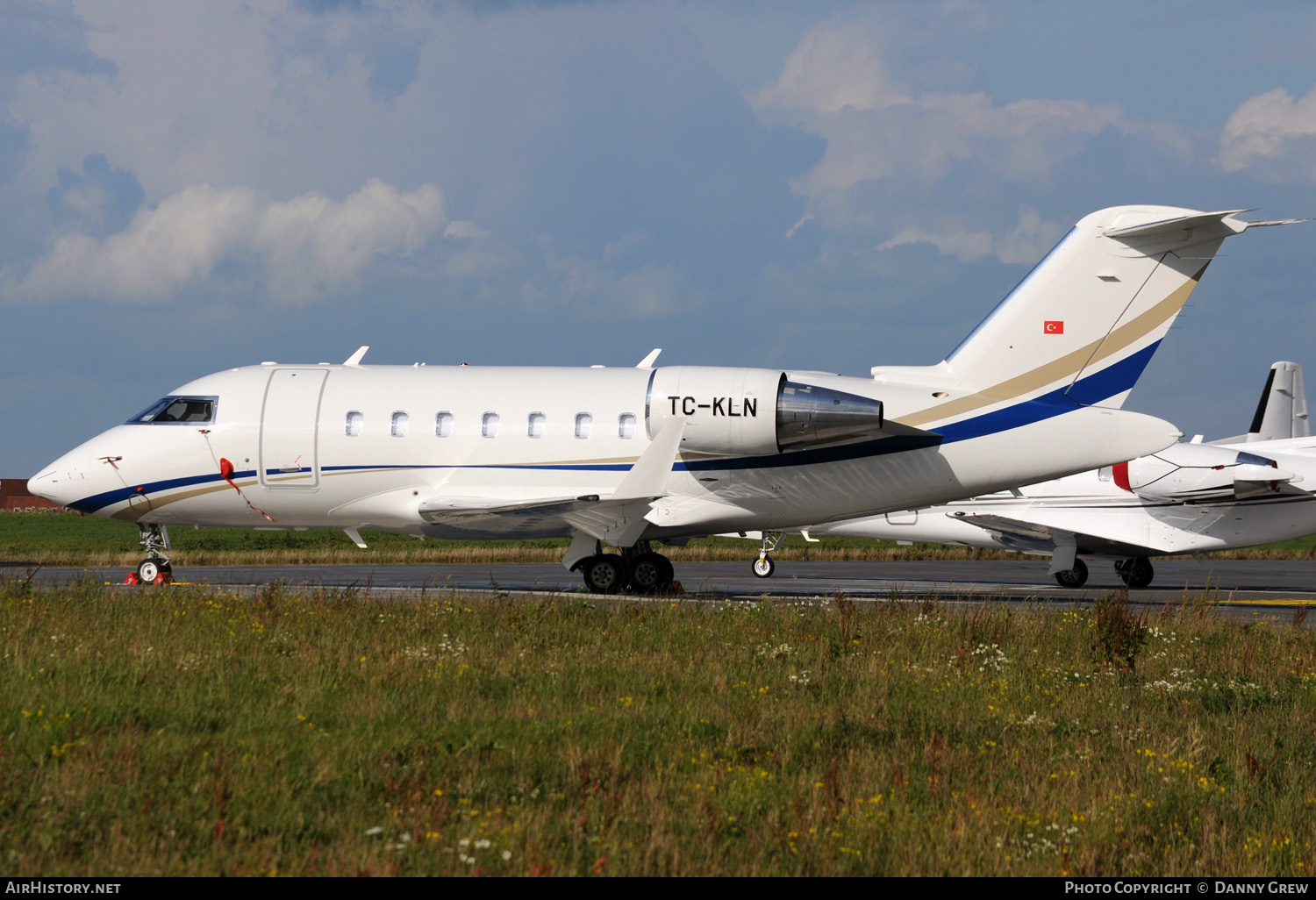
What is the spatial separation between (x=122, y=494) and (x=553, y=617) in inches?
425

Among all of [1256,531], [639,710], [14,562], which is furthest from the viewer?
[14,562]

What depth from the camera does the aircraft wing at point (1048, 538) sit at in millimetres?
26844

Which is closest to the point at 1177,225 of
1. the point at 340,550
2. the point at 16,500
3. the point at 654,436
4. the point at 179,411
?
the point at 654,436

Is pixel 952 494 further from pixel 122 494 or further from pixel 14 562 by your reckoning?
pixel 14 562

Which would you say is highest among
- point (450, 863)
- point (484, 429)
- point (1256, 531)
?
point (484, 429)

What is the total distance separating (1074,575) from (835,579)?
218 inches

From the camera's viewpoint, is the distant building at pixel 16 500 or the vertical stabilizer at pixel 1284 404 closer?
the vertical stabilizer at pixel 1284 404

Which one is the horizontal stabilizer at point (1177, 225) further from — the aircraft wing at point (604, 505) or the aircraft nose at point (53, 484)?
the aircraft nose at point (53, 484)

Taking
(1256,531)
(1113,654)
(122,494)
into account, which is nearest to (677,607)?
(1113,654)

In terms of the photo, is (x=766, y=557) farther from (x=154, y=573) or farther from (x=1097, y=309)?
(x=154, y=573)

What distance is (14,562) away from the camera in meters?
32.6

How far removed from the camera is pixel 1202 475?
25.4 meters

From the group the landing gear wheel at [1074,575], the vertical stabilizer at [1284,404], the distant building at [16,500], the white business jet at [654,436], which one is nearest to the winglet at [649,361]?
the white business jet at [654,436]

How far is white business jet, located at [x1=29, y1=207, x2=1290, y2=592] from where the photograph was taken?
59.5 feet
